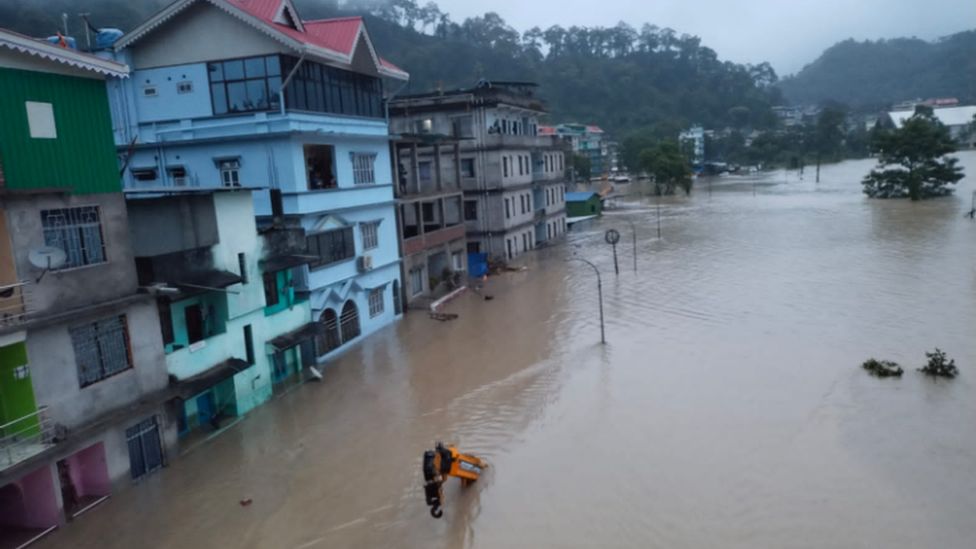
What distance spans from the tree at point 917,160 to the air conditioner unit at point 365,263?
186 ft

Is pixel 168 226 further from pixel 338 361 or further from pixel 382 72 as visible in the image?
pixel 382 72

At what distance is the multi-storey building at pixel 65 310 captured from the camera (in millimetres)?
11969

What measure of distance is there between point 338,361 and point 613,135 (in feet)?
429

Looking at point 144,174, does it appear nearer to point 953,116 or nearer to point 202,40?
point 202,40

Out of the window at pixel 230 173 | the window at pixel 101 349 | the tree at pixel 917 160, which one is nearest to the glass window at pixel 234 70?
Result: the window at pixel 230 173

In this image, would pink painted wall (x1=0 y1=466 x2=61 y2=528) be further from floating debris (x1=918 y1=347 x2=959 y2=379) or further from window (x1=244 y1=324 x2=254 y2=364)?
floating debris (x1=918 y1=347 x2=959 y2=379)

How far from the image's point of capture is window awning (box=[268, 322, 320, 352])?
19.0m

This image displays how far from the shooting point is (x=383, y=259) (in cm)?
2656

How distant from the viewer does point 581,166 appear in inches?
3976

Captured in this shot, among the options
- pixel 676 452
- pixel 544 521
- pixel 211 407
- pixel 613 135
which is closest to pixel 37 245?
pixel 211 407

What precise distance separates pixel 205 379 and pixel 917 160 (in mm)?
67415

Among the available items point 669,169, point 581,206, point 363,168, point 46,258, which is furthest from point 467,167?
point 669,169

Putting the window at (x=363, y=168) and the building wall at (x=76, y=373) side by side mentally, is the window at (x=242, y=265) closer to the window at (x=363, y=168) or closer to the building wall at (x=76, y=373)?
the building wall at (x=76, y=373)

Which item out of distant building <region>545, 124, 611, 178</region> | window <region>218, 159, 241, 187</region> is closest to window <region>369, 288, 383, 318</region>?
window <region>218, 159, 241, 187</region>
